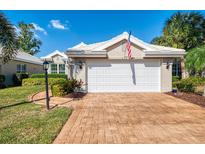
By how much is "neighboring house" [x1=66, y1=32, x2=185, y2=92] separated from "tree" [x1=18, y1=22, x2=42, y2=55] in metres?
33.7

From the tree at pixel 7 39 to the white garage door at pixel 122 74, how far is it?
19.7ft

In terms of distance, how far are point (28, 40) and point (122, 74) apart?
3812 cm

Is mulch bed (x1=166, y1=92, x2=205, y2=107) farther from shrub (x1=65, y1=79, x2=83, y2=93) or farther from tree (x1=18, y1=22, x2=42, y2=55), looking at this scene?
tree (x1=18, y1=22, x2=42, y2=55)

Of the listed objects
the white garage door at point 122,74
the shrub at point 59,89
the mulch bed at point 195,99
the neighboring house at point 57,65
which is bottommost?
the mulch bed at point 195,99

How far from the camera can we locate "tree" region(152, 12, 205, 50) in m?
26.4

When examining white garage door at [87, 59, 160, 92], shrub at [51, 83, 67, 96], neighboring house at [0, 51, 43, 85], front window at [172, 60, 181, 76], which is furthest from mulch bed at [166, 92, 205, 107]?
neighboring house at [0, 51, 43, 85]

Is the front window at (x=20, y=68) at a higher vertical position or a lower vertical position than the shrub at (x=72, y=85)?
higher

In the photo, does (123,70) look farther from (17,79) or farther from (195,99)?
(17,79)

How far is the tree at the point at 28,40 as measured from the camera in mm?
46509

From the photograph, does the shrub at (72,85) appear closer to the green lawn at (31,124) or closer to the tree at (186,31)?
the green lawn at (31,124)

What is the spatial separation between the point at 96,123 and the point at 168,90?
9.93 metres

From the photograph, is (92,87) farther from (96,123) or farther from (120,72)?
(96,123)

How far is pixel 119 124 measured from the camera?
7.05 metres

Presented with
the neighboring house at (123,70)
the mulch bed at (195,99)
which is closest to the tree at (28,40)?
the neighboring house at (123,70)
